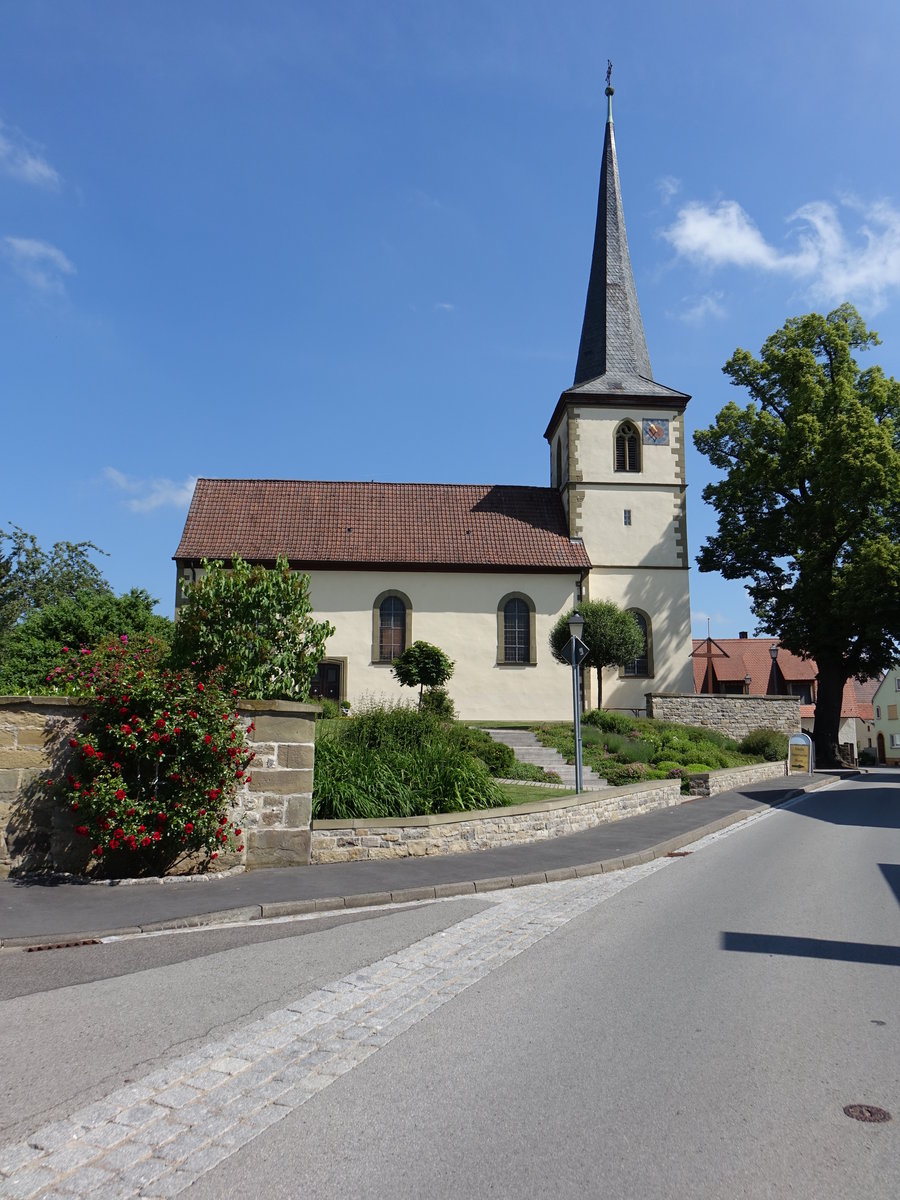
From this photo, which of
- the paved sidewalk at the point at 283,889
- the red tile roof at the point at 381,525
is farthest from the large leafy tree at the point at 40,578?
the paved sidewalk at the point at 283,889

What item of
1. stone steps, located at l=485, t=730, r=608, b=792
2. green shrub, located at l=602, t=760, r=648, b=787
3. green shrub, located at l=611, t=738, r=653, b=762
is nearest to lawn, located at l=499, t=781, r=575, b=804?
stone steps, located at l=485, t=730, r=608, b=792

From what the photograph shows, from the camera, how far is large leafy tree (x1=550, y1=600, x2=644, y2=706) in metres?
30.7

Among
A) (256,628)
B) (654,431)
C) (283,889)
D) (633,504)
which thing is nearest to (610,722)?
(633,504)

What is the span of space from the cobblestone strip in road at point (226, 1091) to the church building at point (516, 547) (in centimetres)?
2749

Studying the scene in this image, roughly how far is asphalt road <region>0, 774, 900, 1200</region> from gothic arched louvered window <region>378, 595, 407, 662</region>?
25.6 meters

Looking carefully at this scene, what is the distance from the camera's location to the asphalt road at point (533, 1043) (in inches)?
127

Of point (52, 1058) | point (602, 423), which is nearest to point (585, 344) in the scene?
point (602, 423)

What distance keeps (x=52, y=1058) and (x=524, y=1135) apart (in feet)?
7.72

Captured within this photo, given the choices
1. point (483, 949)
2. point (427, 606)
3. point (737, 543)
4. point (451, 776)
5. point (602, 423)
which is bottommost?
point (483, 949)

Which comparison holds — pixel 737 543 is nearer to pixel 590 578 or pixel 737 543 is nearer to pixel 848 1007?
pixel 590 578

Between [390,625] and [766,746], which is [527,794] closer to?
[766,746]

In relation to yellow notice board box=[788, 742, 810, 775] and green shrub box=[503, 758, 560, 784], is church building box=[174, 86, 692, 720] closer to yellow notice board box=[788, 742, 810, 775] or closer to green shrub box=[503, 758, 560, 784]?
yellow notice board box=[788, 742, 810, 775]

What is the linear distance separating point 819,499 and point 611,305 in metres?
12.5

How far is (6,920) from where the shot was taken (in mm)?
7234
